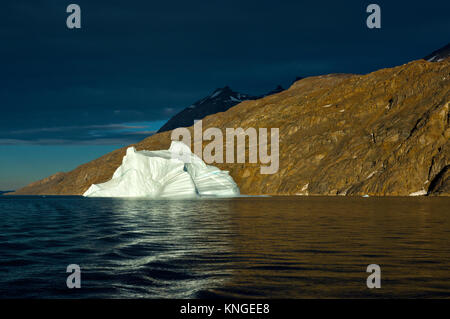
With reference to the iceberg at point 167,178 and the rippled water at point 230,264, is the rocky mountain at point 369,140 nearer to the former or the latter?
the iceberg at point 167,178

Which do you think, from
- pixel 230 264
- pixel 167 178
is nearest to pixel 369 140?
pixel 167 178

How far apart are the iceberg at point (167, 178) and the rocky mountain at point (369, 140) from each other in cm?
3638

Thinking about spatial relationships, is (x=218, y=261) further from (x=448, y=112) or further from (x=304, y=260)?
(x=448, y=112)

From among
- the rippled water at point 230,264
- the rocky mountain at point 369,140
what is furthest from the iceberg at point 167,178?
the rippled water at point 230,264

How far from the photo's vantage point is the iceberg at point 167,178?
8594cm

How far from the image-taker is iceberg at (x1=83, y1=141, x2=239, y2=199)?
85.9 metres

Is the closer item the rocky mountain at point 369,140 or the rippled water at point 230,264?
the rippled water at point 230,264

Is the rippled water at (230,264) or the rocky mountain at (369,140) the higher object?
the rocky mountain at (369,140)

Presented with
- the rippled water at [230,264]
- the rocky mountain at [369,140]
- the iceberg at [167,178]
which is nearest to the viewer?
the rippled water at [230,264]

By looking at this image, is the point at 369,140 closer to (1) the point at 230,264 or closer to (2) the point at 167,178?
(2) the point at 167,178

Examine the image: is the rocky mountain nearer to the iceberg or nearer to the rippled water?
the iceberg

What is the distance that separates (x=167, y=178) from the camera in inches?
3465
